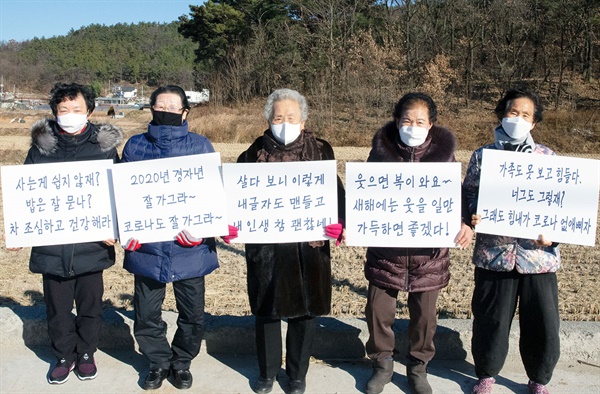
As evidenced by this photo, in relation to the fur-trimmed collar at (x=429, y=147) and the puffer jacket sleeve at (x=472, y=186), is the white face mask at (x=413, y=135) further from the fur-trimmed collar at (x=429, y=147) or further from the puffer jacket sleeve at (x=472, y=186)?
the puffer jacket sleeve at (x=472, y=186)

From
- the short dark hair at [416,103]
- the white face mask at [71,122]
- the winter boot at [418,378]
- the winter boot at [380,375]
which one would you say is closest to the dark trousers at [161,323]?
the white face mask at [71,122]

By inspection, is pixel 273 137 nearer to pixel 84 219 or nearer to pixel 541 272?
pixel 84 219

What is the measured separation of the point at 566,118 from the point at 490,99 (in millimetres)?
12678

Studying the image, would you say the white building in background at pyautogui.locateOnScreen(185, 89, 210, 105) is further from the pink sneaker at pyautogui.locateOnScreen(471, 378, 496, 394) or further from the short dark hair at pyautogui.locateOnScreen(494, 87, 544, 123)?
the pink sneaker at pyautogui.locateOnScreen(471, 378, 496, 394)

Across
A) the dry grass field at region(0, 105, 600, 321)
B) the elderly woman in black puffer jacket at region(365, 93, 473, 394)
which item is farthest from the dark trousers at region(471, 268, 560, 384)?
the dry grass field at region(0, 105, 600, 321)

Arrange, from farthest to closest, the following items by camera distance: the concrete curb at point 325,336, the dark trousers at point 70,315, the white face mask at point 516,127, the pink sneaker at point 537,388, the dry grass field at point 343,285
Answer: the dry grass field at point 343,285 < the concrete curb at point 325,336 < the dark trousers at point 70,315 < the pink sneaker at point 537,388 < the white face mask at point 516,127

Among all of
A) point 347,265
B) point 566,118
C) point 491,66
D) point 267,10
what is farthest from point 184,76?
point 347,265

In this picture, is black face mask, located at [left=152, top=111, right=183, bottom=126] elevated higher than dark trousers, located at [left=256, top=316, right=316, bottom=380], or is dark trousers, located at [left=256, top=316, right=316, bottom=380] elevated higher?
black face mask, located at [left=152, top=111, right=183, bottom=126]

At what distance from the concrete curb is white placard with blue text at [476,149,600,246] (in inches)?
35.2

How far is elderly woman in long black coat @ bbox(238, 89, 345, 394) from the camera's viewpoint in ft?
11.0

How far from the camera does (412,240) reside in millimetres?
3371

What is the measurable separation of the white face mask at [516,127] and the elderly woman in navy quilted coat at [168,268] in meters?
1.74

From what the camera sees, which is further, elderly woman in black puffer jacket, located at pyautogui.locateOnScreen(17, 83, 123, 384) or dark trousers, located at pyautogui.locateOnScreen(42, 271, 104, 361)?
dark trousers, located at pyautogui.locateOnScreen(42, 271, 104, 361)

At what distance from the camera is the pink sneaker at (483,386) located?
11.1ft
